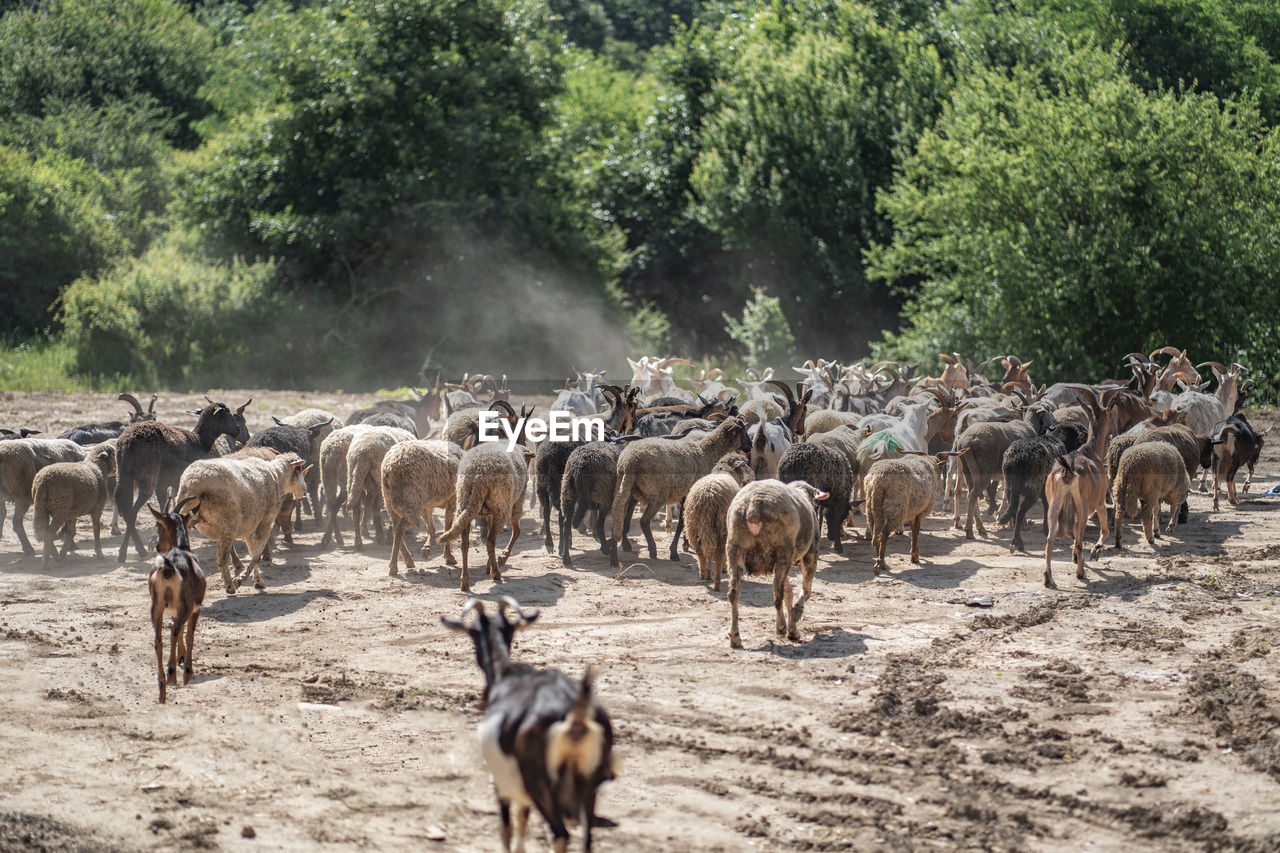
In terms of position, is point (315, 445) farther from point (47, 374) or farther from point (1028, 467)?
point (47, 374)

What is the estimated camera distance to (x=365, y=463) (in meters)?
12.3

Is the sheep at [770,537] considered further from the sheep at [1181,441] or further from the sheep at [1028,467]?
the sheep at [1181,441]

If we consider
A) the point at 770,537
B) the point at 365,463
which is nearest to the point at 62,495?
the point at 365,463

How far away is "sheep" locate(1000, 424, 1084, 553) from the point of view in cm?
1220

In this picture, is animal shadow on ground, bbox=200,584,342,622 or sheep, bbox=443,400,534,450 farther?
sheep, bbox=443,400,534,450

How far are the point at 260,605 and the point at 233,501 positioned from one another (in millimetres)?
893

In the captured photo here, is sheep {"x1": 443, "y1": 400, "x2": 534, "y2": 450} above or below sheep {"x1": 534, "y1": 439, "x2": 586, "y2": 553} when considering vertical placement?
above

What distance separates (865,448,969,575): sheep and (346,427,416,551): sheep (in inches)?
178


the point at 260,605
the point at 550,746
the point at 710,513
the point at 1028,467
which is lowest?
the point at 260,605

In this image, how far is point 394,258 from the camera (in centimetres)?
3225

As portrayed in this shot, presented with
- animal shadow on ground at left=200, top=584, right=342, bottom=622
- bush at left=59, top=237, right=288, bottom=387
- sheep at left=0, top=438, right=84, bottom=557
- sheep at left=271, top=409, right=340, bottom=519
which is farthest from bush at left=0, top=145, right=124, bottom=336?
animal shadow on ground at left=200, top=584, right=342, bottom=622

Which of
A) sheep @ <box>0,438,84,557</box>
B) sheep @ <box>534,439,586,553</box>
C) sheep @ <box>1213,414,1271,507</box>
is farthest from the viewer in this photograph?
sheep @ <box>1213,414,1271,507</box>

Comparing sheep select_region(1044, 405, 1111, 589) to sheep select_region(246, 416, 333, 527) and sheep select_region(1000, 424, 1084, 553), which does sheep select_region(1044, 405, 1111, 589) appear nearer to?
sheep select_region(1000, 424, 1084, 553)

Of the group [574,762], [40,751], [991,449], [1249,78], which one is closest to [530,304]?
[1249,78]
